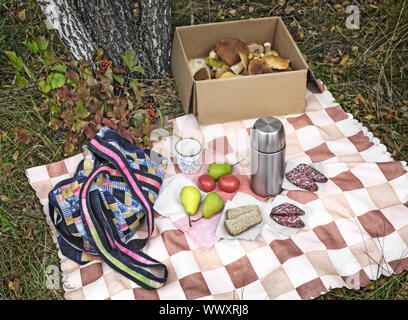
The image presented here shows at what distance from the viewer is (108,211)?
6.81ft

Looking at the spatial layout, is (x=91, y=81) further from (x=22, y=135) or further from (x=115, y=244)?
(x=115, y=244)

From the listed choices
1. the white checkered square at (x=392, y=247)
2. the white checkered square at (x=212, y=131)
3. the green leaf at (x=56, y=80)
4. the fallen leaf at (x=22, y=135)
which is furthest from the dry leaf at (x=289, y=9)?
the fallen leaf at (x=22, y=135)

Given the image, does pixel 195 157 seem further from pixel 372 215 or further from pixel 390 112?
pixel 390 112

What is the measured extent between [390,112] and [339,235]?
3.20 ft

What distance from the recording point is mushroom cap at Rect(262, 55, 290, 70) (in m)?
2.69

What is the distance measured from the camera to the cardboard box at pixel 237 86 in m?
2.51

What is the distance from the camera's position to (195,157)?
7.64 ft

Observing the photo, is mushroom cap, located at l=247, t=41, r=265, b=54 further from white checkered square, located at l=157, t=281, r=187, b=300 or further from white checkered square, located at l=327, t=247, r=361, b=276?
white checkered square, located at l=157, t=281, r=187, b=300

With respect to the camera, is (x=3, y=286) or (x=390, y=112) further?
(x=390, y=112)

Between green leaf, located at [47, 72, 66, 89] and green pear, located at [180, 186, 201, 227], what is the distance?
101 centimetres

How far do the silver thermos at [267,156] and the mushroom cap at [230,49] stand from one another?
2.66 ft

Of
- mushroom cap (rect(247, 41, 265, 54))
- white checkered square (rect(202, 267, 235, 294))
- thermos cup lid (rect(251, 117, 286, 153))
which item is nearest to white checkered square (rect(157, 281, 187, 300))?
white checkered square (rect(202, 267, 235, 294))

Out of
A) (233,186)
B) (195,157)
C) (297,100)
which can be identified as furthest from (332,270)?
(297,100)

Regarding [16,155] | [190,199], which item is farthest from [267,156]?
[16,155]
